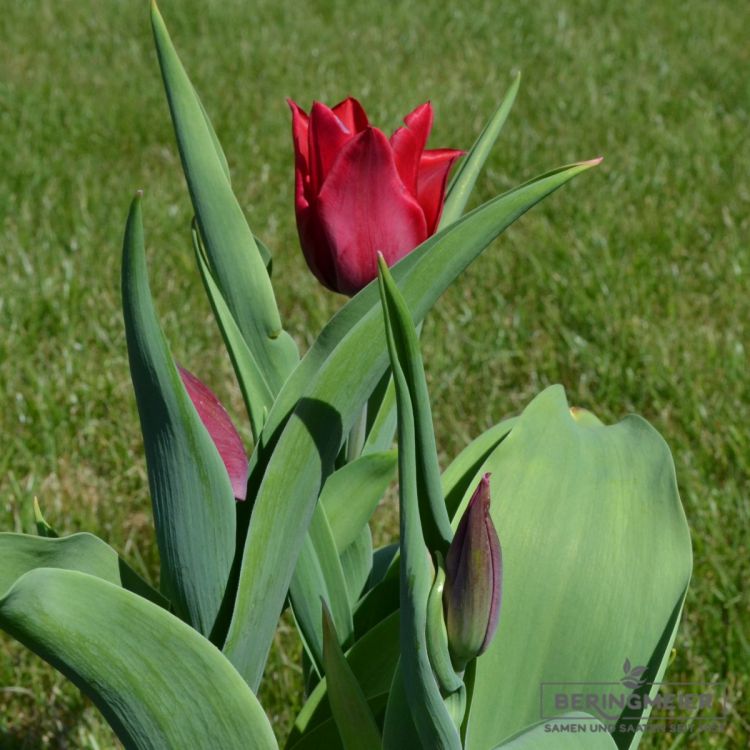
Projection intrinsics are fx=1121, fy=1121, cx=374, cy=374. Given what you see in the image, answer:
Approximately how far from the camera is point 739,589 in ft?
4.98

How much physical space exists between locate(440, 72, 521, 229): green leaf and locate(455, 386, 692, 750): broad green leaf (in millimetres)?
158

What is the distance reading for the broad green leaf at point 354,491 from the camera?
2.67 ft

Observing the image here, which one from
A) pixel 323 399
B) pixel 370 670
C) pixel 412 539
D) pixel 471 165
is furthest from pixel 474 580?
pixel 471 165

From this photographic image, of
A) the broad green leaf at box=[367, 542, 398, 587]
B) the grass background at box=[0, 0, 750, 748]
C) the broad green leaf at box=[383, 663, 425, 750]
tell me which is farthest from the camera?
the grass background at box=[0, 0, 750, 748]

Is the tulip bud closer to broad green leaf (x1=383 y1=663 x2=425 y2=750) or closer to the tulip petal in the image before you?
broad green leaf (x1=383 y1=663 x2=425 y2=750)

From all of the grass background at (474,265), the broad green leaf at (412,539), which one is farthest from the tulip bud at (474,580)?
the grass background at (474,265)

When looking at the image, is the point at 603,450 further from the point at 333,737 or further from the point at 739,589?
the point at 739,589

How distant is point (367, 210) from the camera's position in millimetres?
762

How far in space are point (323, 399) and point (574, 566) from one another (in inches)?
9.4

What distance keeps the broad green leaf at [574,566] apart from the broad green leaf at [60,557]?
0.80ft

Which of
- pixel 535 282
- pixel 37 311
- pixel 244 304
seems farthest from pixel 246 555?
pixel 535 282

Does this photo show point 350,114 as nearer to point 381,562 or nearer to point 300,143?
point 300,143

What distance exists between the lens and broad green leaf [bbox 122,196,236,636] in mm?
642

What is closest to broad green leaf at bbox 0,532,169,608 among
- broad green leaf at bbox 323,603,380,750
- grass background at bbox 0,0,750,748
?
broad green leaf at bbox 323,603,380,750
